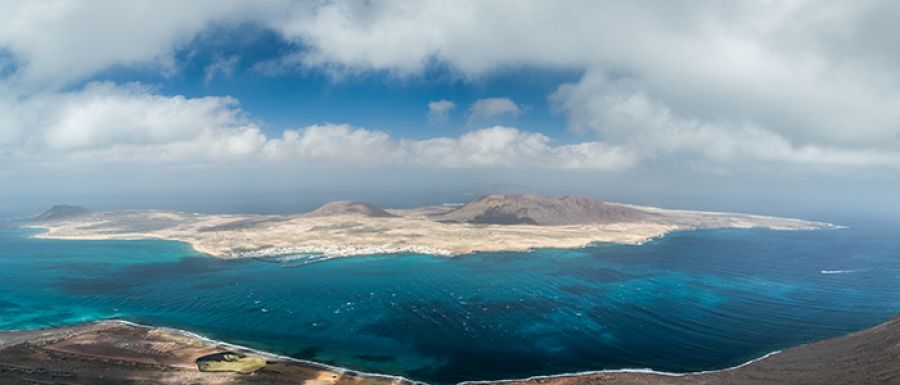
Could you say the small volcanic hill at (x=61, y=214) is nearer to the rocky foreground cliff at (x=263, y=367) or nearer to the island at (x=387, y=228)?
the island at (x=387, y=228)

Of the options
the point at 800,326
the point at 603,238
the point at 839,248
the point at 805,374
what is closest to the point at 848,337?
the point at 800,326

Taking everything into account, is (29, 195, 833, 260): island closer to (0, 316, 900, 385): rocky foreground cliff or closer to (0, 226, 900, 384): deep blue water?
(0, 226, 900, 384): deep blue water

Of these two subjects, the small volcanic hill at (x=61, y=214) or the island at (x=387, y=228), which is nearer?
the island at (x=387, y=228)

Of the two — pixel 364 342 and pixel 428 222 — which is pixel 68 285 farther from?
pixel 428 222

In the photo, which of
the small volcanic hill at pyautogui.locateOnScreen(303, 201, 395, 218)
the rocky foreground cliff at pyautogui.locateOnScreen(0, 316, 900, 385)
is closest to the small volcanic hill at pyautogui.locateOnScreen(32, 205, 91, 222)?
the small volcanic hill at pyautogui.locateOnScreen(303, 201, 395, 218)

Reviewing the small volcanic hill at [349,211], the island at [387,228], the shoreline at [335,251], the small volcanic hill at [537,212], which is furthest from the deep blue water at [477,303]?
the small volcanic hill at [349,211]

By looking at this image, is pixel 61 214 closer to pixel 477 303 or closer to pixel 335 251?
pixel 335 251
